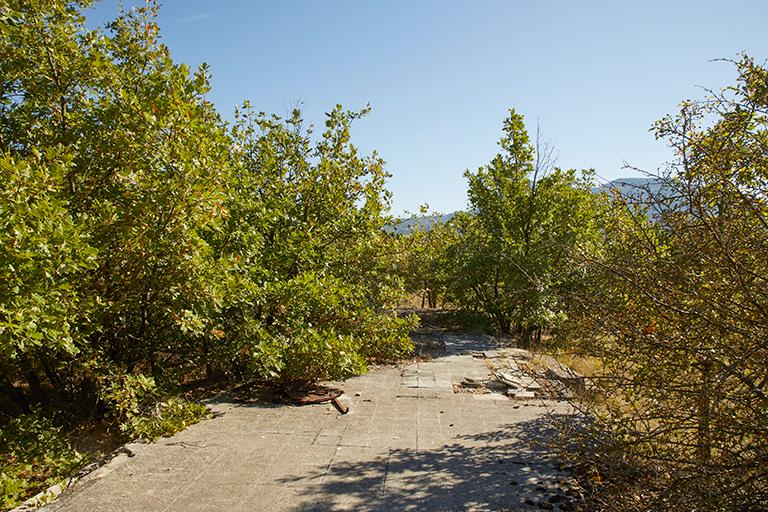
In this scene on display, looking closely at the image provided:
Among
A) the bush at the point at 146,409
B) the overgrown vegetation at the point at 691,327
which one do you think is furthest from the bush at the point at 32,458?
the overgrown vegetation at the point at 691,327

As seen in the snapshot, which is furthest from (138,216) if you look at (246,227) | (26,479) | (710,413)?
(710,413)

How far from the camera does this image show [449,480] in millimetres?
4238

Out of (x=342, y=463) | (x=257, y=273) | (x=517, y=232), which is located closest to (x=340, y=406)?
(x=342, y=463)

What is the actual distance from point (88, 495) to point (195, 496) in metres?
0.91

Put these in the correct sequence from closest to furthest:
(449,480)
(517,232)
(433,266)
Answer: (449,480), (517,232), (433,266)

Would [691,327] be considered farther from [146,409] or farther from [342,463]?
[146,409]

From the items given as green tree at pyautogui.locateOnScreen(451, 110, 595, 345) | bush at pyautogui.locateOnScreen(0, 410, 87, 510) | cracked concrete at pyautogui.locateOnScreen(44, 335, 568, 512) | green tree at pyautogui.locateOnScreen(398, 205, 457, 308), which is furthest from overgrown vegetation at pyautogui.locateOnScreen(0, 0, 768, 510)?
green tree at pyautogui.locateOnScreen(398, 205, 457, 308)

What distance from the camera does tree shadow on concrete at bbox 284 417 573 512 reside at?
3.79 metres

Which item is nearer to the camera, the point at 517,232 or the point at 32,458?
the point at 32,458

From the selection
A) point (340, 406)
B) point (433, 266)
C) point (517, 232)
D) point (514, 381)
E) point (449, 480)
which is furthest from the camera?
point (433, 266)

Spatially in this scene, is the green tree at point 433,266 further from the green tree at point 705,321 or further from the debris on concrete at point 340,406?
the green tree at point 705,321

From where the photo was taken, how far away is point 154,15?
21.7 ft

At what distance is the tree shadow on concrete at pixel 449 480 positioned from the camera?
3791 millimetres

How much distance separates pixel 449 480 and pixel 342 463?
1067mm
